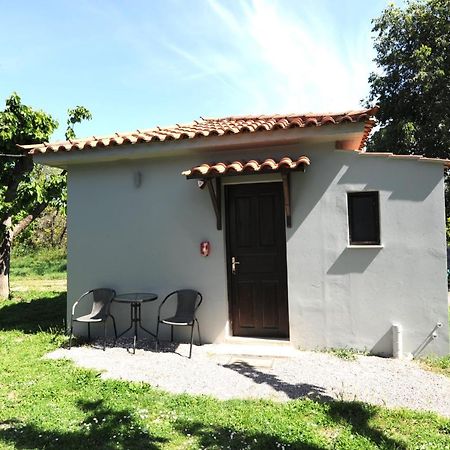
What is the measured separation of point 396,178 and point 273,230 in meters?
2.09

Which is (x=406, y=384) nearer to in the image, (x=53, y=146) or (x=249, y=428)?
(x=249, y=428)

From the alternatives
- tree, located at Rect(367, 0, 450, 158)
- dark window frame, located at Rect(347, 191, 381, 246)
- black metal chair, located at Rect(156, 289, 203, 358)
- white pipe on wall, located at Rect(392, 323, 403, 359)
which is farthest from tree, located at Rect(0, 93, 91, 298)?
tree, located at Rect(367, 0, 450, 158)

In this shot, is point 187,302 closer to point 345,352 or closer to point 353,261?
point 345,352

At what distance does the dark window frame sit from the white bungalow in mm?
18

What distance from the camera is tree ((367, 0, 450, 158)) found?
1360cm

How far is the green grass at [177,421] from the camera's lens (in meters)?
3.40

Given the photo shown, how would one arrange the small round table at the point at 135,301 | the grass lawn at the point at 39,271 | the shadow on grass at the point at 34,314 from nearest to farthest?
the small round table at the point at 135,301 < the shadow on grass at the point at 34,314 < the grass lawn at the point at 39,271

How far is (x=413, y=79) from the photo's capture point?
546 inches

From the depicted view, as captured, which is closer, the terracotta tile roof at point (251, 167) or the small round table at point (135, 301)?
the terracotta tile roof at point (251, 167)

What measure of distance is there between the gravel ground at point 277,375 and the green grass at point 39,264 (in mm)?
13209

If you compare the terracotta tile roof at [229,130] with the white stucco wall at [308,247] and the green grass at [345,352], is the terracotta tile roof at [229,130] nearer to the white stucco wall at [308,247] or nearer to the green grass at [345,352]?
the white stucco wall at [308,247]

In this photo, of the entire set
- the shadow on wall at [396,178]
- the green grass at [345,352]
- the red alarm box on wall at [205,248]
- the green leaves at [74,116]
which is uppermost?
the green leaves at [74,116]

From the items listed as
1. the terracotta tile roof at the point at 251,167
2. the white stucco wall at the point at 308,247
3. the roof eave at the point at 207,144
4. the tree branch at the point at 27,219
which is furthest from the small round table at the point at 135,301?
the tree branch at the point at 27,219

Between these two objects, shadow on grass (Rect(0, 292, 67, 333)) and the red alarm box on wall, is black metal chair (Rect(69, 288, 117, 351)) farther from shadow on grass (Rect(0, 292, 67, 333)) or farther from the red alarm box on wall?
the red alarm box on wall
